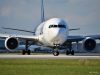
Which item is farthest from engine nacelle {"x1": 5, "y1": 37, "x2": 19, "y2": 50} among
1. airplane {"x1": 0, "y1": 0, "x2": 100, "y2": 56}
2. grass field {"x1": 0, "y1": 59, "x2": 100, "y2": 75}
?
grass field {"x1": 0, "y1": 59, "x2": 100, "y2": 75}

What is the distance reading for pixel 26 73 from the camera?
2298cm

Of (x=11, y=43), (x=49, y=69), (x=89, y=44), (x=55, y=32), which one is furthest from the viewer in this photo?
(x=89, y=44)

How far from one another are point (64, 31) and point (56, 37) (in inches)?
49.2

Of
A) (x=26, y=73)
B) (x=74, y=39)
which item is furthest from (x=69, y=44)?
(x=26, y=73)

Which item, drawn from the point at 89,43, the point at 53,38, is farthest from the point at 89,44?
the point at 53,38

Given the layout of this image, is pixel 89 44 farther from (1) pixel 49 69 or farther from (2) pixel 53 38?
(1) pixel 49 69

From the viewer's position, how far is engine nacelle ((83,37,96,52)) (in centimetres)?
5575

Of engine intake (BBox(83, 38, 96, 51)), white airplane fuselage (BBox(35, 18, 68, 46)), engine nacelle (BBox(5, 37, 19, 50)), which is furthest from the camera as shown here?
engine intake (BBox(83, 38, 96, 51))

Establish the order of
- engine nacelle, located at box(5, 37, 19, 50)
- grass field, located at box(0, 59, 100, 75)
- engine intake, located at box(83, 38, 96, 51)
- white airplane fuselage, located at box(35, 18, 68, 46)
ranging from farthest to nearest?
engine intake, located at box(83, 38, 96, 51) → engine nacelle, located at box(5, 37, 19, 50) → white airplane fuselage, located at box(35, 18, 68, 46) → grass field, located at box(0, 59, 100, 75)

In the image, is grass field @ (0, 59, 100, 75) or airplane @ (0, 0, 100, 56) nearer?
grass field @ (0, 59, 100, 75)

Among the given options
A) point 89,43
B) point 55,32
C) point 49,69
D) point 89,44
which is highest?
point 55,32

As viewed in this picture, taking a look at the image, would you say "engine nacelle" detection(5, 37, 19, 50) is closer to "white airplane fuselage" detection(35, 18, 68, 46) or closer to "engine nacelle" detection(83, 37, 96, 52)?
"white airplane fuselage" detection(35, 18, 68, 46)

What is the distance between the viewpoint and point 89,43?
183 ft

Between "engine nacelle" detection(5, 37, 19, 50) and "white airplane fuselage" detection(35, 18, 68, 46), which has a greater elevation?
"white airplane fuselage" detection(35, 18, 68, 46)
